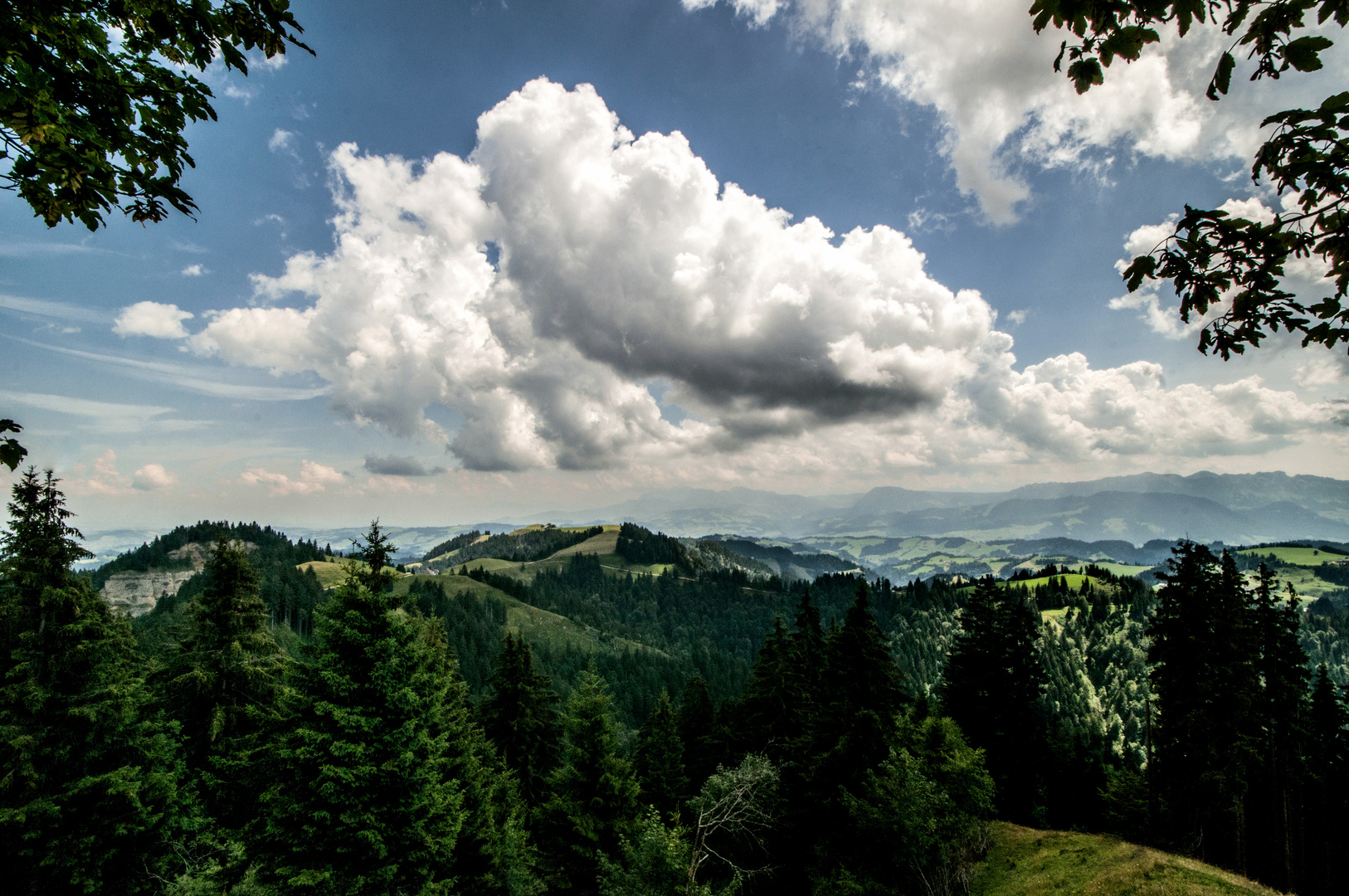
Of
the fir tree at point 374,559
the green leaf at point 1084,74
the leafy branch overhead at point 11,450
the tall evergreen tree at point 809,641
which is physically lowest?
the tall evergreen tree at point 809,641

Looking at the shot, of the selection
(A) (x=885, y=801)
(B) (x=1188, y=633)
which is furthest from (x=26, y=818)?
(B) (x=1188, y=633)

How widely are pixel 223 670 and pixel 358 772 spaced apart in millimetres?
11841

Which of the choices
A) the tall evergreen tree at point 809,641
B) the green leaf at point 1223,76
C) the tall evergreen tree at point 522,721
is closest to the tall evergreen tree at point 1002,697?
the tall evergreen tree at point 809,641

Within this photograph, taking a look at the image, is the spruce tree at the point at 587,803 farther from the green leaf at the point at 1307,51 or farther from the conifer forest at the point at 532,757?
the green leaf at the point at 1307,51

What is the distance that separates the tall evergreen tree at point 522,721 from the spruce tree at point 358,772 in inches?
718

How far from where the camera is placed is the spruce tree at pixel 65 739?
1742cm

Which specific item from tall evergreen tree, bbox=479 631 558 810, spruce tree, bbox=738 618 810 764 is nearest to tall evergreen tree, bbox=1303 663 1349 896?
spruce tree, bbox=738 618 810 764

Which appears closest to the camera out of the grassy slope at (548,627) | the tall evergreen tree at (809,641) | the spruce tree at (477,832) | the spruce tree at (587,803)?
the spruce tree at (477,832)

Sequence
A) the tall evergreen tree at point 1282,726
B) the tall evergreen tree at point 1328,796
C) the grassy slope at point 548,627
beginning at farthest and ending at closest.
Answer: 1. the grassy slope at point 548,627
2. the tall evergreen tree at point 1328,796
3. the tall evergreen tree at point 1282,726

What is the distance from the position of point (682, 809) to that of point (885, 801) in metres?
21.9

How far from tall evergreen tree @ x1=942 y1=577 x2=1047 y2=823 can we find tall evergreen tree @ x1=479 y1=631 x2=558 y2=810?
28.0 m

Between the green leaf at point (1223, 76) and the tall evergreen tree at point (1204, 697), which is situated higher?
the green leaf at point (1223, 76)

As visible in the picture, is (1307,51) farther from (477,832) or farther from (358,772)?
(477,832)

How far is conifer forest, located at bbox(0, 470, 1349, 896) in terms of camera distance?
16016 millimetres
